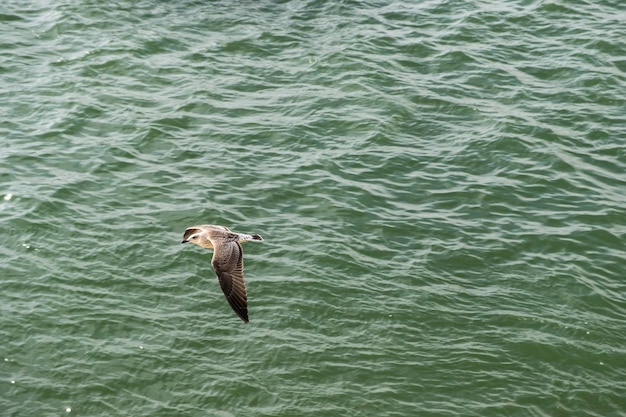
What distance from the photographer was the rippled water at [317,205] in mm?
16625

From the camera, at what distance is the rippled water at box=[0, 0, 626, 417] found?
54.5 ft

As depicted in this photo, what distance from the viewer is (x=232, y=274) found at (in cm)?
1537

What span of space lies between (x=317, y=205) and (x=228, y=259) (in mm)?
5383

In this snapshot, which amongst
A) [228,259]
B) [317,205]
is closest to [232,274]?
[228,259]

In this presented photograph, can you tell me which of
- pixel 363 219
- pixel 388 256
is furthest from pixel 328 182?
pixel 388 256

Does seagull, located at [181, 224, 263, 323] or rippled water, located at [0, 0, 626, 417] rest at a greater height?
seagull, located at [181, 224, 263, 323]

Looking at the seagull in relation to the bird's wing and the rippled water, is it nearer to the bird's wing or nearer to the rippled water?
the bird's wing

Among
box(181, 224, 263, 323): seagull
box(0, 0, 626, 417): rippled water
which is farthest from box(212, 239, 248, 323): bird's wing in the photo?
box(0, 0, 626, 417): rippled water

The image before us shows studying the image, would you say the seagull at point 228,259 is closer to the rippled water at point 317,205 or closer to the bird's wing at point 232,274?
the bird's wing at point 232,274

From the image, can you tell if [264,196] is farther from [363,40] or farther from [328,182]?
[363,40]

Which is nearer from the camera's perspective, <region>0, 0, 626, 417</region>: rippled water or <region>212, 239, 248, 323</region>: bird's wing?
<region>212, 239, 248, 323</region>: bird's wing

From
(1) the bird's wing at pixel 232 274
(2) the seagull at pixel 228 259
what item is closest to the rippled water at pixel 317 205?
(2) the seagull at pixel 228 259

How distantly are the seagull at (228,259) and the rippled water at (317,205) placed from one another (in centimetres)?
174

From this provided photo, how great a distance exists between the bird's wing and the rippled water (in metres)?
2.06
